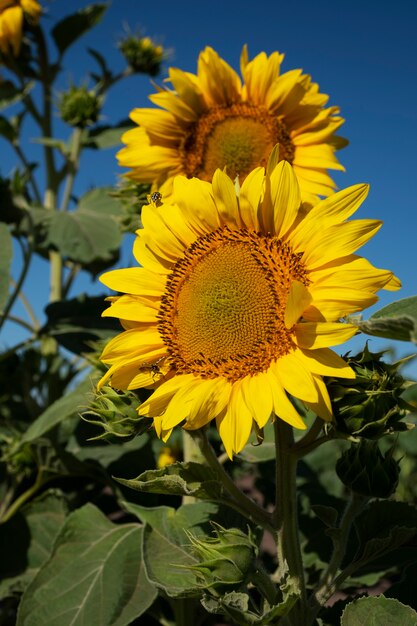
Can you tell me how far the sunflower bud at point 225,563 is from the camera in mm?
1140

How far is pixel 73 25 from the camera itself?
3475 mm

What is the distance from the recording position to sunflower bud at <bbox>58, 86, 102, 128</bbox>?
3.15 m

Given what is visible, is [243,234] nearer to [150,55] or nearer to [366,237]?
[366,237]

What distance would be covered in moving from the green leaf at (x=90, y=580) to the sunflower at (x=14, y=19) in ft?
Answer: 7.17

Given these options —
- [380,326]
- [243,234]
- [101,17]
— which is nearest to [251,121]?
[243,234]

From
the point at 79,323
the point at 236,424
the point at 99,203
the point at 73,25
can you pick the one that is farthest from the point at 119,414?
the point at 73,25

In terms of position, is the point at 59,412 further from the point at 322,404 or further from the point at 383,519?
the point at 322,404

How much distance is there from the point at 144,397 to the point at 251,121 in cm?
104

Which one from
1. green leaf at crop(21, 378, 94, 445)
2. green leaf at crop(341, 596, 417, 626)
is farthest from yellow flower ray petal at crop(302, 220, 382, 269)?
green leaf at crop(21, 378, 94, 445)

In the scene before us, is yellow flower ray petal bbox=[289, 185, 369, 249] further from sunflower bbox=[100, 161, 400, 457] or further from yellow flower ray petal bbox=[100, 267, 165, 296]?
yellow flower ray petal bbox=[100, 267, 165, 296]

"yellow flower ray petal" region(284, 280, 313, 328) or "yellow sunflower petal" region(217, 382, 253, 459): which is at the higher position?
"yellow flower ray petal" region(284, 280, 313, 328)

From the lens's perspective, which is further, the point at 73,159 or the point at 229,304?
the point at 73,159

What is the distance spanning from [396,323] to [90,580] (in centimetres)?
107

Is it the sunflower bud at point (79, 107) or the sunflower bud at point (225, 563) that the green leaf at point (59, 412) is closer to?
the sunflower bud at point (225, 563)
